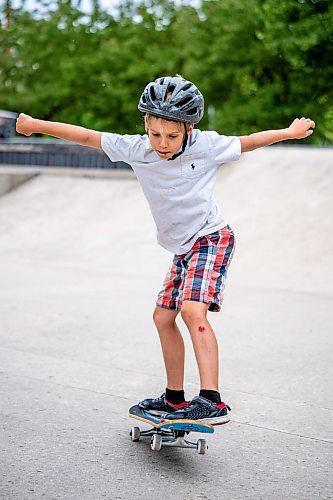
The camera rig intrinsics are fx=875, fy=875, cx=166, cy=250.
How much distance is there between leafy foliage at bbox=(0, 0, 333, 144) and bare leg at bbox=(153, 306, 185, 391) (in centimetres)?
1853

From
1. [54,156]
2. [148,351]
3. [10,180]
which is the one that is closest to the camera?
[148,351]

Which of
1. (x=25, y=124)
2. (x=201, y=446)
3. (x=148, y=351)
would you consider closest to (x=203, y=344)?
(x=201, y=446)

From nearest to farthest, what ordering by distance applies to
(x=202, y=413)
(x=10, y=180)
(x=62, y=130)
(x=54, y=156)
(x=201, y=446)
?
1. (x=202, y=413)
2. (x=201, y=446)
3. (x=62, y=130)
4. (x=10, y=180)
5. (x=54, y=156)

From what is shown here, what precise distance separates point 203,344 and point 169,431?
475 millimetres

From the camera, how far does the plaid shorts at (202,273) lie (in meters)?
4.18

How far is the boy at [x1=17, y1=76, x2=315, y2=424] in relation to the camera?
4.10 metres

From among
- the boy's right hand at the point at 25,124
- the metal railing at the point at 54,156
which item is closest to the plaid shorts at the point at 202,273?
the boy's right hand at the point at 25,124

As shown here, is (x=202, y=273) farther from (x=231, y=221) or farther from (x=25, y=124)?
(x=231, y=221)

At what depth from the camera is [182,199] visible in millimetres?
4230

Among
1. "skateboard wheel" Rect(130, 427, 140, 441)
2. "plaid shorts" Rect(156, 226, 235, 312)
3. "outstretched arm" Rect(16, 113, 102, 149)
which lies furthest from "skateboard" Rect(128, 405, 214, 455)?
"outstretched arm" Rect(16, 113, 102, 149)

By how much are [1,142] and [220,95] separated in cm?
1036

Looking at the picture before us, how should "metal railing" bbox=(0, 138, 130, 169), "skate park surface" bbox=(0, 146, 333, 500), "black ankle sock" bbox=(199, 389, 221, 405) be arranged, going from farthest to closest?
"metal railing" bbox=(0, 138, 130, 169) → "black ankle sock" bbox=(199, 389, 221, 405) → "skate park surface" bbox=(0, 146, 333, 500)

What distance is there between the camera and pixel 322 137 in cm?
3058

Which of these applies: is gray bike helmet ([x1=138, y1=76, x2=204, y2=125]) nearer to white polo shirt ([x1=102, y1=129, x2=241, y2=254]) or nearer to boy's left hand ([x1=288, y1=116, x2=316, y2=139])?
white polo shirt ([x1=102, y1=129, x2=241, y2=254])
